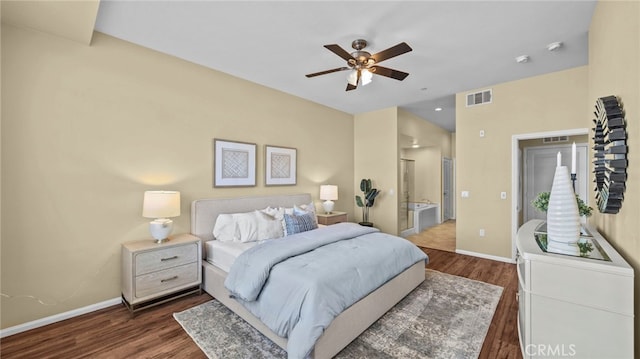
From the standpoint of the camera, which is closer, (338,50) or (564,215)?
(564,215)

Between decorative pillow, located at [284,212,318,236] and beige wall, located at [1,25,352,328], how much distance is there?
3.63 ft

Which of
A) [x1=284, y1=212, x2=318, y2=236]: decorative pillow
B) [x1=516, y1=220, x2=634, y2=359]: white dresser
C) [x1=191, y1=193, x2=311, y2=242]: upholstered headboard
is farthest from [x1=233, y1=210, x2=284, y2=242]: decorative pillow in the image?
[x1=516, y1=220, x2=634, y2=359]: white dresser

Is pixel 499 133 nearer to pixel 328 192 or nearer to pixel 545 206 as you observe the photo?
pixel 545 206

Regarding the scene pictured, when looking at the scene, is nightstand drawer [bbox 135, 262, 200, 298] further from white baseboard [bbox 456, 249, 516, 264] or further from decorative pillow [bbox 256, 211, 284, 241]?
white baseboard [bbox 456, 249, 516, 264]

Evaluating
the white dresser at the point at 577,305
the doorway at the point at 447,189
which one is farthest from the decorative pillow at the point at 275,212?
the doorway at the point at 447,189

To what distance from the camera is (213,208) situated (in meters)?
3.53

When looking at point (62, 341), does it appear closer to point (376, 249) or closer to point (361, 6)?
point (376, 249)

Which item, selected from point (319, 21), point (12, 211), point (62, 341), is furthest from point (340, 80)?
point (62, 341)

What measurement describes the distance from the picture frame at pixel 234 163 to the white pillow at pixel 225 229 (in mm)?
571

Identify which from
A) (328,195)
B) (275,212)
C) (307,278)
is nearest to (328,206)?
(328,195)

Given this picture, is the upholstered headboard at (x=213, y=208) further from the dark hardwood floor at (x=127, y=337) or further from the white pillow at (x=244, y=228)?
the dark hardwood floor at (x=127, y=337)

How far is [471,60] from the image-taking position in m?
3.38

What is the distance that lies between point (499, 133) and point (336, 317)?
13.3ft

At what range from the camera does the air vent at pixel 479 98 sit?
4.39 metres
